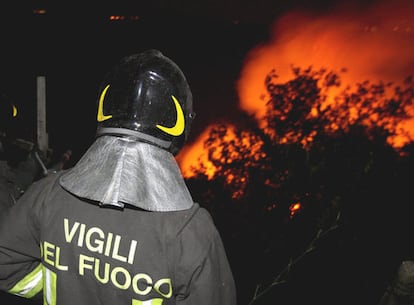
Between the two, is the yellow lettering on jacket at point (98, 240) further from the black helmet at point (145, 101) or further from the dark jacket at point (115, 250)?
the black helmet at point (145, 101)

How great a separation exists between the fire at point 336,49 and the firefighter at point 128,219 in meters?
5.69

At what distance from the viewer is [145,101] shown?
1.55 metres

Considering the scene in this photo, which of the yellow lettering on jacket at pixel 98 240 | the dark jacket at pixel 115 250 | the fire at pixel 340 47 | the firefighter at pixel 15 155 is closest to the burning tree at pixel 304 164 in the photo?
the fire at pixel 340 47

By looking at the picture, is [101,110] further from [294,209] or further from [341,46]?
[341,46]

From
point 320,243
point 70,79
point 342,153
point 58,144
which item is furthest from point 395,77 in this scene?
point 58,144

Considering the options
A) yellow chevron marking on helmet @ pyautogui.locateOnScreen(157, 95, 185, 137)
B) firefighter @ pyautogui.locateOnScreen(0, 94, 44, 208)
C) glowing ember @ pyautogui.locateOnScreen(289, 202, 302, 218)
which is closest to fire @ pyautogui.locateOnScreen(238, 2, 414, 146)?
glowing ember @ pyautogui.locateOnScreen(289, 202, 302, 218)

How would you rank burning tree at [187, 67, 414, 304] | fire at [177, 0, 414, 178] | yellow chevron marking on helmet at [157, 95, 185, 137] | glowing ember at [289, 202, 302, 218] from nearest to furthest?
yellow chevron marking on helmet at [157, 95, 185, 137], burning tree at [187, 67, 414, 304], glowing ember at [289, 202, 302, 218], fire at [177, 0, 414, 178]

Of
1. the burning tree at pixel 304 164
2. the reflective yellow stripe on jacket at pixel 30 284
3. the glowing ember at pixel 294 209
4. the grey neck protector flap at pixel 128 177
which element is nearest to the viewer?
the grey neck protector flap at pixel 128 177

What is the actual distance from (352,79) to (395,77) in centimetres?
94

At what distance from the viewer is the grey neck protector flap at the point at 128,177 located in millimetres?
1381

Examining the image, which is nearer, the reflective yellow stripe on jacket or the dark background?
the reflective yellow stripe on jacket

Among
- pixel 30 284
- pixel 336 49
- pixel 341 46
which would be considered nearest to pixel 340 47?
pixel 341 46

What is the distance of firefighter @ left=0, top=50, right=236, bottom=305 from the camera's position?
141 centimetres

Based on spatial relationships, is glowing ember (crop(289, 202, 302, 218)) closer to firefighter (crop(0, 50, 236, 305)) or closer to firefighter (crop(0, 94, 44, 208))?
firefighter (crop(0, 94, 44, 208))
